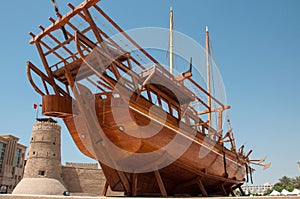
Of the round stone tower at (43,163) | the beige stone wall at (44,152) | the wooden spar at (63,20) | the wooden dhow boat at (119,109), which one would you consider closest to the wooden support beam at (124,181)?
the wooden dhow boat at (119,109)

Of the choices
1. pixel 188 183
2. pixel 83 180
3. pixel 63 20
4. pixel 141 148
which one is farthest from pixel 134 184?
pixel 83 180

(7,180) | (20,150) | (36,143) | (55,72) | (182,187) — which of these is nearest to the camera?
(55,72)

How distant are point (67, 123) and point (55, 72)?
6.07 feet

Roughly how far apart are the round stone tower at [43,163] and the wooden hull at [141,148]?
827 inches

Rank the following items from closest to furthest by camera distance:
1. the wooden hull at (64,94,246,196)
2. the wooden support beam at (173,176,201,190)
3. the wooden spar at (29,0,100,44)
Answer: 1. the wooden spar at (29,0,100,44)
2. the wooden hull at (64,94,246,196)
3. the wooden support beam at (173,176,201,190)

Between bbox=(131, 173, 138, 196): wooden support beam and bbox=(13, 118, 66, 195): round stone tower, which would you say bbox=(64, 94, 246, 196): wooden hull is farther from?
bbox=(13, 118, 66, 195): round stone tower

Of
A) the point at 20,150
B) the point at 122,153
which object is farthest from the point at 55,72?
the point at 20,150

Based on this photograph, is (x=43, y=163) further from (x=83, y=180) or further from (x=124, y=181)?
(x=124, y=181)

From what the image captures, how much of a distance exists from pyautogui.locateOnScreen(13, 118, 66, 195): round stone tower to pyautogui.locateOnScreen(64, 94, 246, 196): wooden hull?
21008mm

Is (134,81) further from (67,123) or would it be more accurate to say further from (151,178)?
(151,178)

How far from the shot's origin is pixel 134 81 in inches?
328

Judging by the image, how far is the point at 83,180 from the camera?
30953 millimetres

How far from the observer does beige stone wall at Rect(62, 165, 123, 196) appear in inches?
1203

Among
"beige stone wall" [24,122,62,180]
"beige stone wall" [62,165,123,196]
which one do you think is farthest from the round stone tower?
"beige stone wall" [62,165,123,196]
